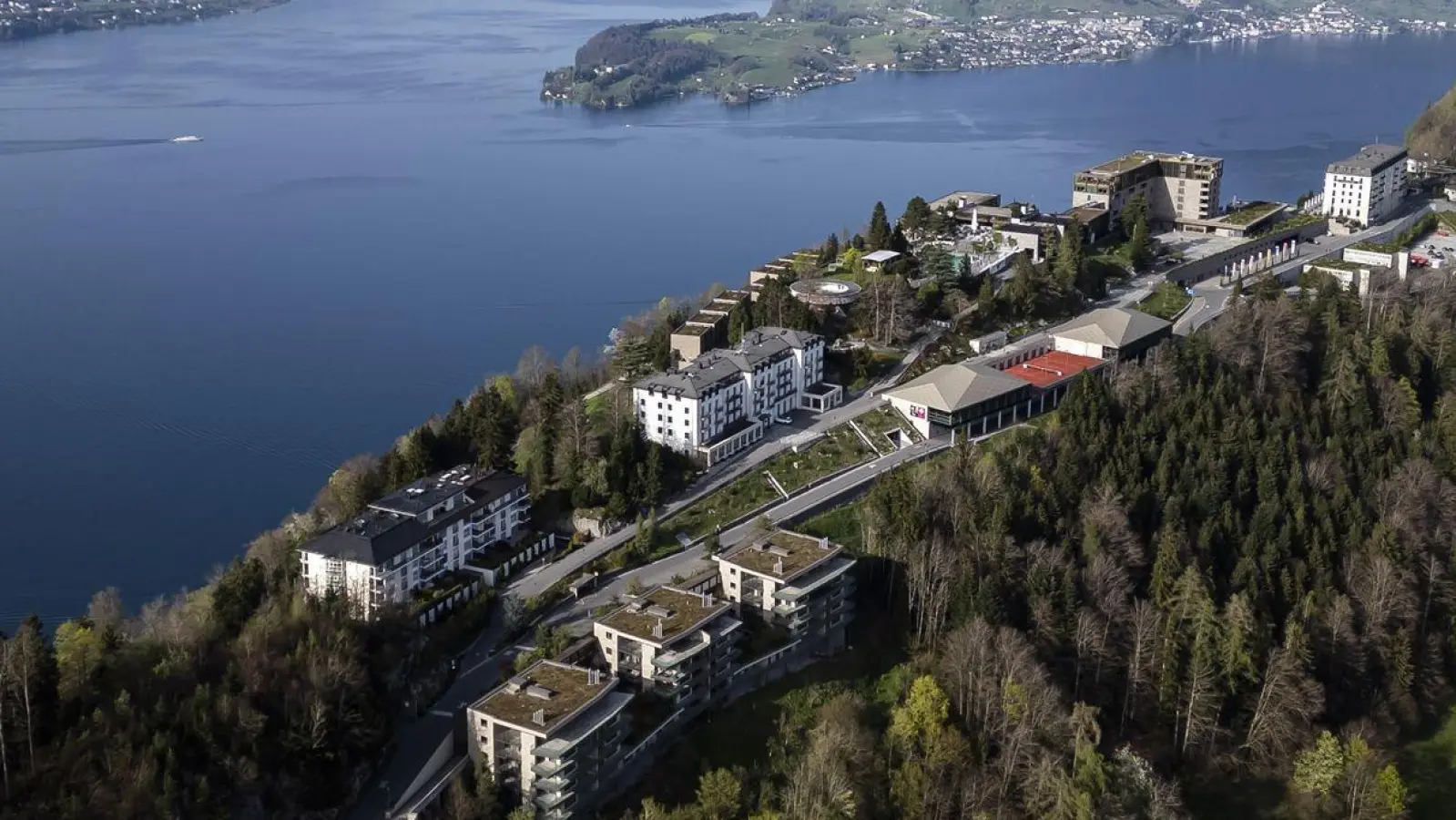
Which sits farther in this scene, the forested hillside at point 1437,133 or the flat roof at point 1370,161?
the forested hillside at point 1437,133

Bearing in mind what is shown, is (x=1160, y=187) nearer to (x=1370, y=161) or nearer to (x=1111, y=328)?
(x=1370, y=161)

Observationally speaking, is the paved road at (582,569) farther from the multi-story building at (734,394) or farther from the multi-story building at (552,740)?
the multi-story building at (552,740)

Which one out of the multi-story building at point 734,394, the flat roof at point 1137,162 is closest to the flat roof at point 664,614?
the multi-story building at point 734,394

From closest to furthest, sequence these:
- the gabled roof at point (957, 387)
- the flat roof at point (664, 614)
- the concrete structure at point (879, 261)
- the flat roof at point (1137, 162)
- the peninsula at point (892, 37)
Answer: the flat roof at point (664, 614) → the gabled roof at point (957, 387) → the concrete structure at point (879, 261) → the flat roof at point (1137, 162) → the peninsula at point (892, 37)

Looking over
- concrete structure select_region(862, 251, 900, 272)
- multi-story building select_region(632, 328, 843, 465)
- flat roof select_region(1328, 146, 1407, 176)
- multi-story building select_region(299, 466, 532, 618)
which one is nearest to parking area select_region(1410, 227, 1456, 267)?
flat roof select_region(1328, 146, 1407, 176)

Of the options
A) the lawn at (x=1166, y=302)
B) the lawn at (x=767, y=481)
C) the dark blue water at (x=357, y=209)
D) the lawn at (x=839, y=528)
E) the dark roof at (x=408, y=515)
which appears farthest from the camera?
the lawn at (x=1166, y=302)

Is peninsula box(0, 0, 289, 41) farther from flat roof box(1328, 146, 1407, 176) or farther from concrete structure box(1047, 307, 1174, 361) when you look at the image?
concrete structure box(1047, 307, 1174, 361)

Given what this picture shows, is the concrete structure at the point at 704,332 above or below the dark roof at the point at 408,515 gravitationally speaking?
above
